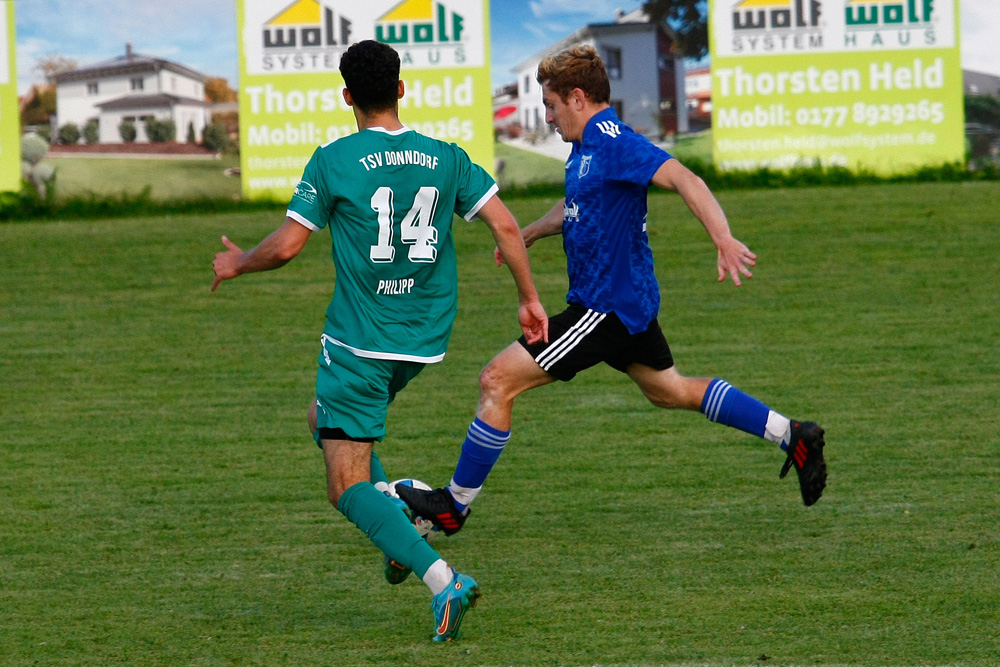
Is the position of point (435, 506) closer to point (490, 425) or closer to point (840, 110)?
point (490, 425)

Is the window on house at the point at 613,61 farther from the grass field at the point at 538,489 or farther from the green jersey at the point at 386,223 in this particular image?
the green jersey at the point at 386,223

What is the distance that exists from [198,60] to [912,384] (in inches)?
414

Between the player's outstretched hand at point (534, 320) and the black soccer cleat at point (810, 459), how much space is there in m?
1.13

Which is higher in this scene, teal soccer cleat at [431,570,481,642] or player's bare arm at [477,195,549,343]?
player's bare arm at [477,195,549,343]

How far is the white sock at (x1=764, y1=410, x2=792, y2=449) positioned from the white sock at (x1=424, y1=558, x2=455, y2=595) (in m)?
1.76

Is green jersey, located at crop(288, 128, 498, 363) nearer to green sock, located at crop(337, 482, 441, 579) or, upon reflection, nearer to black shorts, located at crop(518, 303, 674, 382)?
green sock, located at crop(337, 482, 441, 579)

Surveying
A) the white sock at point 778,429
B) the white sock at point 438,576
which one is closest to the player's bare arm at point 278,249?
the white sock at point 438,576

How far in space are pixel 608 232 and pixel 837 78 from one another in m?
10.8

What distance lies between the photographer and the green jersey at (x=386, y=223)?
399 centimetres

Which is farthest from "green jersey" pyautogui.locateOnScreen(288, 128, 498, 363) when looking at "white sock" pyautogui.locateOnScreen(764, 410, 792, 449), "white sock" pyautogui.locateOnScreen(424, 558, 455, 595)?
"white sock" pyautogui.locateOnScreen(764, 410, 792, 449)

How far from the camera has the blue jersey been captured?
4.93m

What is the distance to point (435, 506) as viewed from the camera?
481cm

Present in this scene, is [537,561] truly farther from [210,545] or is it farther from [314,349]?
[314,349]

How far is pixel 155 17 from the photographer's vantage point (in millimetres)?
16031
